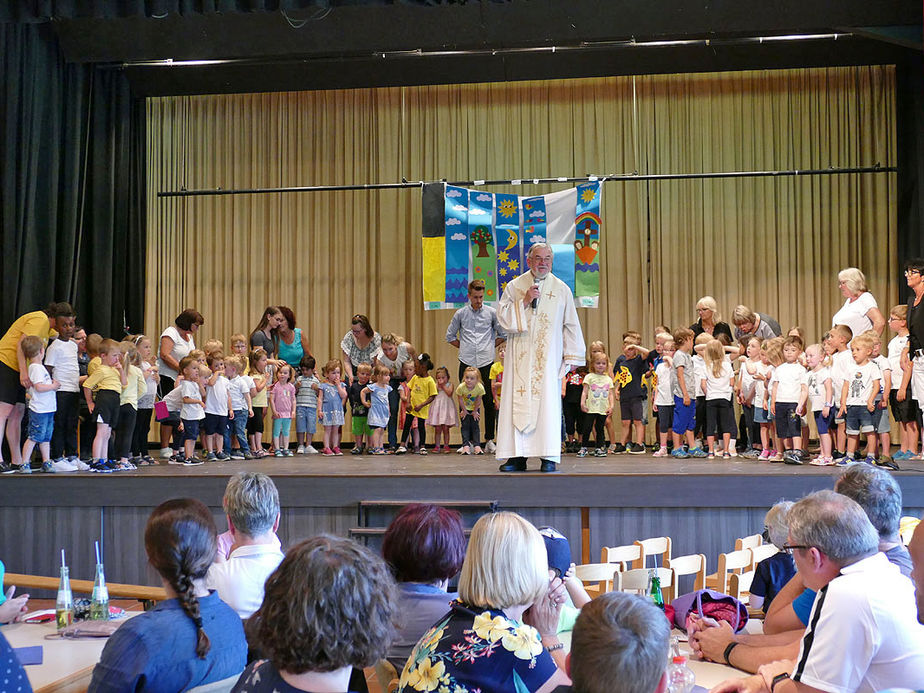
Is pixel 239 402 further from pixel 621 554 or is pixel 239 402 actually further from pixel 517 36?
pixel 621 554

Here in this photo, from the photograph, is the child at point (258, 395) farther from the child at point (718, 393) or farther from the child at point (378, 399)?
the child at point (718, 393)

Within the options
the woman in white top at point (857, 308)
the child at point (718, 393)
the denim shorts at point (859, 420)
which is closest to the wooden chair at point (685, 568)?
the denim shorts at point (859, 420)

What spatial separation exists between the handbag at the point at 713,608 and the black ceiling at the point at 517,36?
777cm

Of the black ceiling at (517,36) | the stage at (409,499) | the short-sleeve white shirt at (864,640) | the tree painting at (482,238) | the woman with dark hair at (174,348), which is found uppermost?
the black ceiling at (517,36)

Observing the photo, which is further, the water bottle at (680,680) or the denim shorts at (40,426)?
the denim shorts at (40,426)

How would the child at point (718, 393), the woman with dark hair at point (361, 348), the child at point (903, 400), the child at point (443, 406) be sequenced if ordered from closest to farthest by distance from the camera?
the child at point (903, 400)
the child at point (718, 393)
the child at point (443, 406)
the woman with dark hair at point (361, 348)

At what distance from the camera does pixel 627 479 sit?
258 inches

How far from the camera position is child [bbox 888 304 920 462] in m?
7.57

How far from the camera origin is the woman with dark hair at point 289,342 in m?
9.83

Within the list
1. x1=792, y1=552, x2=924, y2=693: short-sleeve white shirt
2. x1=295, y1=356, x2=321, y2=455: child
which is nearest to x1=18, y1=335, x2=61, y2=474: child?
x1=295, y1=356, x2=321, y2=455: child

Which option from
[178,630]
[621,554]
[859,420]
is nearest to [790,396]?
[859,420]

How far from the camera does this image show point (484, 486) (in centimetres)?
661

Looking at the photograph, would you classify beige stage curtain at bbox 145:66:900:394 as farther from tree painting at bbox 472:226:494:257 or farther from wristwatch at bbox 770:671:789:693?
wristwatch at bbox 770:671:789:693

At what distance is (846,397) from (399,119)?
7767mm
